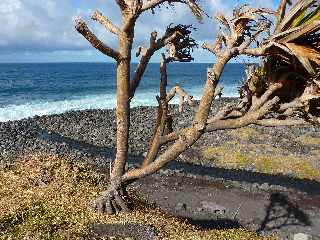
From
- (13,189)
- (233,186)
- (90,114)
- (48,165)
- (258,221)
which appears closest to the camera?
(13,189)

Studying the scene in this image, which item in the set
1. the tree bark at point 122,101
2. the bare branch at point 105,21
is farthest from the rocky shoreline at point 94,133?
the bare branch at point 105,21

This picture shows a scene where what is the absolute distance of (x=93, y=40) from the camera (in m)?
12.4

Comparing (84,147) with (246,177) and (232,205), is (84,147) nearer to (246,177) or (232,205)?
(246,177)

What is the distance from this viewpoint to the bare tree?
12.3 metres

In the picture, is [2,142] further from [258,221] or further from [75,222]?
[75,222]

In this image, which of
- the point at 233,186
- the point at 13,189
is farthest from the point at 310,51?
the point at 233,186

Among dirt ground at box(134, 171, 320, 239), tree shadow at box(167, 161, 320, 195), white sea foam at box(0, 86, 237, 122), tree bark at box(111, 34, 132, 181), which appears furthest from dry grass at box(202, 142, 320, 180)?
white sea foam at box(0, 86, 237, 122)

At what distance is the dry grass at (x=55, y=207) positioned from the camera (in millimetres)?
11805

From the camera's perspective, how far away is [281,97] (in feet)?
45.0

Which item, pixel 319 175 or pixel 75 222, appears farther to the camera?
pixel 319 175

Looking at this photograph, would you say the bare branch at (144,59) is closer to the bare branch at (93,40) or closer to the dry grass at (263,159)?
the bare branch at (93,40)

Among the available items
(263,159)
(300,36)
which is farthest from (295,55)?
(263,159)

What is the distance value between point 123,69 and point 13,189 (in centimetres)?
457

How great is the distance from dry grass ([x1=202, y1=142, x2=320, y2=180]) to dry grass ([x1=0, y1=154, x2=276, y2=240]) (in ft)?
54.3
